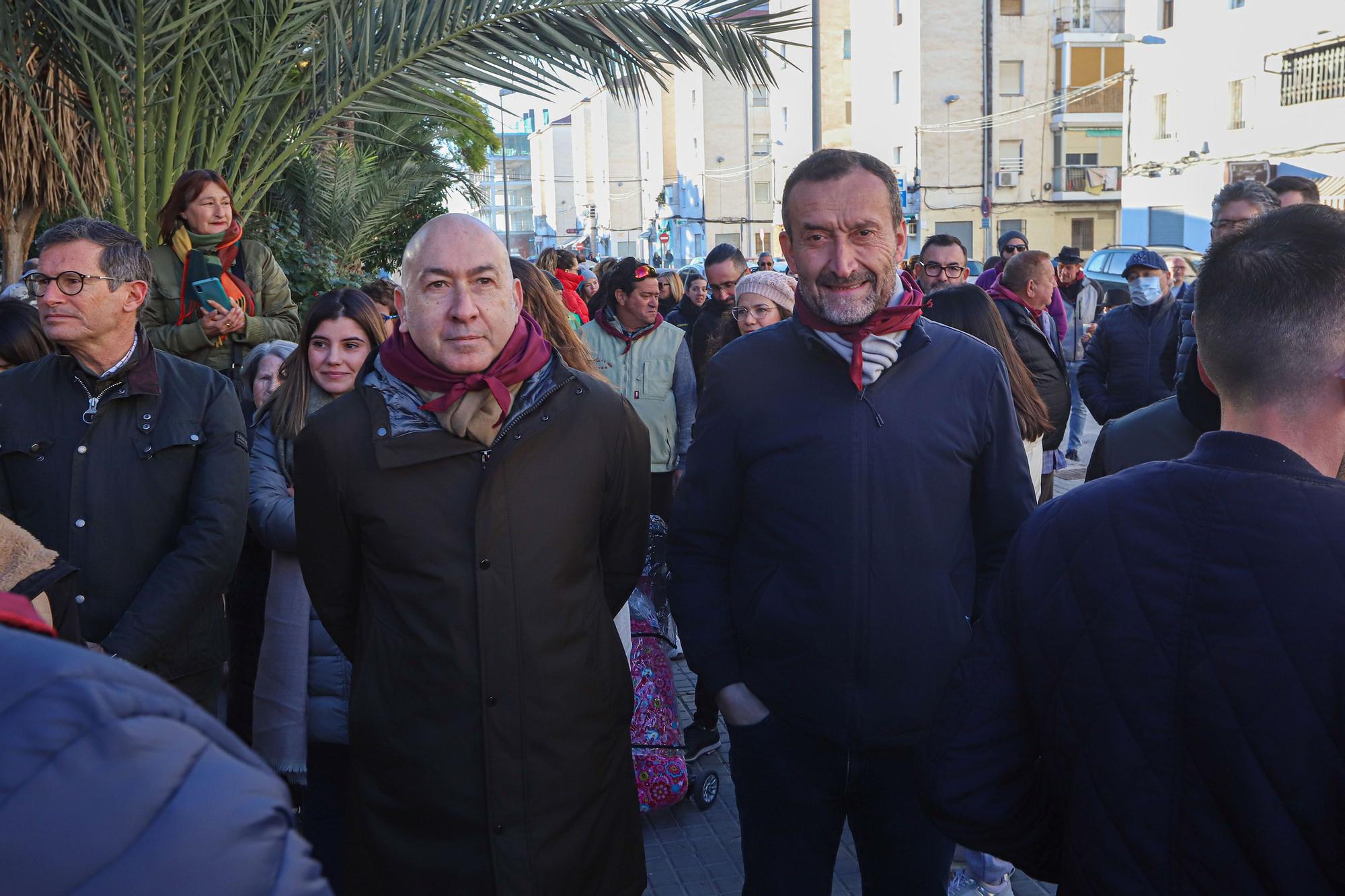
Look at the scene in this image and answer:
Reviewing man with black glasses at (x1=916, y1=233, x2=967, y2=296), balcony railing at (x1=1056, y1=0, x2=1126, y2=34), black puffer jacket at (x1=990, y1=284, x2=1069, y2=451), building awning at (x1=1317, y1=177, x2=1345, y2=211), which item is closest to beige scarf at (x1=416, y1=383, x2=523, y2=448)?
black puffer jacket at (x1=990, y1=284, x2=1069, y2=451)

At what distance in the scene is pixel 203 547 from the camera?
11.3 feet

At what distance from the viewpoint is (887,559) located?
269 cm

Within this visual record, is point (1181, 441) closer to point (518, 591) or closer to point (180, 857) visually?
point (518, 591)

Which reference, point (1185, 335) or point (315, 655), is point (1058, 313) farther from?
point (315, 655)

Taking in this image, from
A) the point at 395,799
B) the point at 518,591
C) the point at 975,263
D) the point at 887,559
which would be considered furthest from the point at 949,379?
the point at 975,263

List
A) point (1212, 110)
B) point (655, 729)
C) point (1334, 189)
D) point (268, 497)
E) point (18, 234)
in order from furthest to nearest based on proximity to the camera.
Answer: point (1212, 110)
point (1334, 189)
point (18, 234)
point (655, 729)
point (268, 497)

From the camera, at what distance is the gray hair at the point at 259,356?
4.77 m

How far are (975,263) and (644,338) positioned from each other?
76.7 feet

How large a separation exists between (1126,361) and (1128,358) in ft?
0.08

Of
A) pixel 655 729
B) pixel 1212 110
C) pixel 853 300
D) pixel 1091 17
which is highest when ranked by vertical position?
pixel 1091 17

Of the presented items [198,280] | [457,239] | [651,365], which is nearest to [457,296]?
[457,239]

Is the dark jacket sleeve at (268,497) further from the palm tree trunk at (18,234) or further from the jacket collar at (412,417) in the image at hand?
the palm tree trunk at (18,234)

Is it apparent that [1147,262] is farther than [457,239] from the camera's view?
Yes

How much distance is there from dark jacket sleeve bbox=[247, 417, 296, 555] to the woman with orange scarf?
1.30 meters
